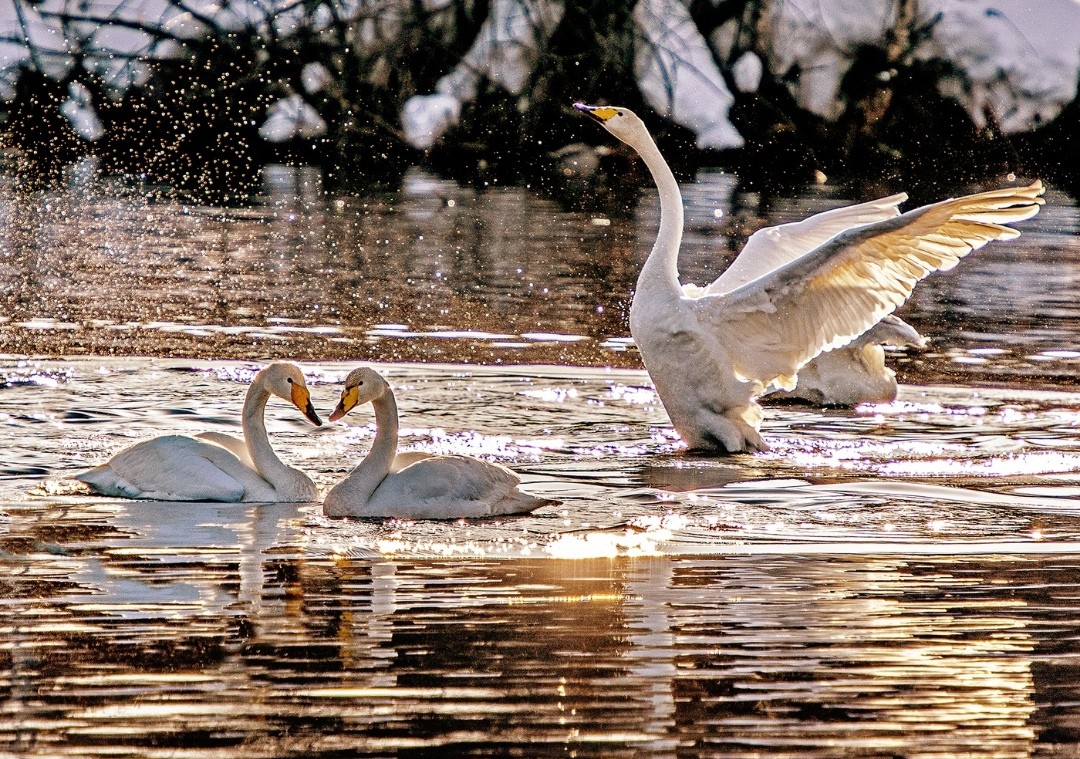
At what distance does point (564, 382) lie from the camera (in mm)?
11031

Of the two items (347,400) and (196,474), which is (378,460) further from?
(196,474)

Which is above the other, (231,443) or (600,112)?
(600,112)

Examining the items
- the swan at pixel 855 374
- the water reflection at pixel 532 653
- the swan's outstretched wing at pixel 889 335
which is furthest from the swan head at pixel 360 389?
the swan's outstretched wing at pixel 889 335

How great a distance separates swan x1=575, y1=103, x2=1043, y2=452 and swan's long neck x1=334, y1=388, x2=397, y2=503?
204 centimetres

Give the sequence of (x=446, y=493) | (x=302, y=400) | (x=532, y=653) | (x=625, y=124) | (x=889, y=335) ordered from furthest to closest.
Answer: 1. (x=889, y=335)
2. (x=625, y=124)
3. (x=302, y=400)
4. (x=446, y=493)
5. (x=532, y=653)

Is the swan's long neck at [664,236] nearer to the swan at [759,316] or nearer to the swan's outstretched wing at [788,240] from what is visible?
the swan at [759,316]

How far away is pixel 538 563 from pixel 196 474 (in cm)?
181

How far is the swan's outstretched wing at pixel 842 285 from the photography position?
28.9ft

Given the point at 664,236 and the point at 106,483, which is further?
the point at 664,236

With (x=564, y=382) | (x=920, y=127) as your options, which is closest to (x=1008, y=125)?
(x=920, y=127)

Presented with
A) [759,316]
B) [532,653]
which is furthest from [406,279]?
[532,653]

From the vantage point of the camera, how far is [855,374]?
10.8 metres

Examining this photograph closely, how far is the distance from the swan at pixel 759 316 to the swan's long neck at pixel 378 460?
80.5 inches

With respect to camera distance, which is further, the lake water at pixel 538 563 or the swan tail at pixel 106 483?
the swan tail at pixel 106 483
